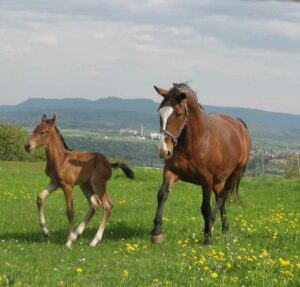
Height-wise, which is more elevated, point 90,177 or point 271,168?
point 90,177

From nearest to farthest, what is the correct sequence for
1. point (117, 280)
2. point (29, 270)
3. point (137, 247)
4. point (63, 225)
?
point (117, 280) < point (29, 270) < point (137, 247) < point (63, 225)

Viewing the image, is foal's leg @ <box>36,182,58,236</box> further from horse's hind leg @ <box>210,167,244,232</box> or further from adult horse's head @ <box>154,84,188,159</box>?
horse's hind leg @ <box>210,167,244,232</box>

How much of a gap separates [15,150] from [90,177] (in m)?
69.6

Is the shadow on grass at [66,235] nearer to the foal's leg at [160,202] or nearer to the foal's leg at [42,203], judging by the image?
the foal's leg at [42,203]

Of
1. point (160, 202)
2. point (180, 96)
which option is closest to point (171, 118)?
point (180, 96)

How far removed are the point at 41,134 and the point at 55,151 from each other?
17.6 inches

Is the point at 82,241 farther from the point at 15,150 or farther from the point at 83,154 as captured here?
the point at 15,150

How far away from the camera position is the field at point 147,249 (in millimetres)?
7938

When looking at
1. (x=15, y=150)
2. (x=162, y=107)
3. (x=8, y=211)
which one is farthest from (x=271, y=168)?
(x=162, y=107)

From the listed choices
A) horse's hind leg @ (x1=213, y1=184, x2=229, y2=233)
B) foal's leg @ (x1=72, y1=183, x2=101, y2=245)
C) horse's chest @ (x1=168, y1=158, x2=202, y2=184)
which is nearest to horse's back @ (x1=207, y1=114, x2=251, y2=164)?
horse's hind leg @ (x1=213, y1=184, x2=229, y2=233)

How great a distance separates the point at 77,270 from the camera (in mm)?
8148

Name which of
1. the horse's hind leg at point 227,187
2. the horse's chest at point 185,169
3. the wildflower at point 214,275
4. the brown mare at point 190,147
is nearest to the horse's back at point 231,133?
the brown mare at point 190,147

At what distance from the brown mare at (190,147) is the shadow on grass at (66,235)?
130 centimetres

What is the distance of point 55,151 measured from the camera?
12.2 m
